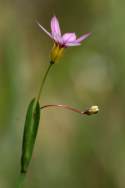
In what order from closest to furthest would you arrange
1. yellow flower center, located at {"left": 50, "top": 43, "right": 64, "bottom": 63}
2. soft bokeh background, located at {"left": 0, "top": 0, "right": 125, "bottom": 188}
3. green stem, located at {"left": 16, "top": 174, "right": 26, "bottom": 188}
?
green stem, located at {"left": 16, "top": 174, "right": 26, "bottom": 188}, yellow flower center, located at {"left": 50, "top": 43, "right": 64, "bottom": 63}, soft bokeh background, located at {"left": 0, "top": 0, "right": 125, "bottom": 188}

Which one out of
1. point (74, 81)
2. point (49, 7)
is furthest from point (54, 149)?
point (49, 7)

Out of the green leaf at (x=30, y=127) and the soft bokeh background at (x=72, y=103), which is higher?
the green leaf at (x=30, y=127)

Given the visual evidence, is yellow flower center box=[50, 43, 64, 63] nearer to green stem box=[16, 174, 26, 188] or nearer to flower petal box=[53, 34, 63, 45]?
flower petal box=[53, 34, 63, 45]

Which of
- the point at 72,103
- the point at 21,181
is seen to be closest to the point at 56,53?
the point at 21,181

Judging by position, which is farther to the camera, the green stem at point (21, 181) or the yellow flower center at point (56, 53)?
the yellow flower center at point (56, 53)

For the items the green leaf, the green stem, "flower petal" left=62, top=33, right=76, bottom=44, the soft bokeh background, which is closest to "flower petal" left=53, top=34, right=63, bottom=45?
"flower petal" left=62, top=33, right=76, bottom=44

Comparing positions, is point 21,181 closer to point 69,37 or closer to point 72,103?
point 69,37

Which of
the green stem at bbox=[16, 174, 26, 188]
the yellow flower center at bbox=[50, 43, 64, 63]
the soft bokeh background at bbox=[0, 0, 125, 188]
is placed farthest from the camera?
the soft bokeh background at bbox=[0, 0, 125, 188]

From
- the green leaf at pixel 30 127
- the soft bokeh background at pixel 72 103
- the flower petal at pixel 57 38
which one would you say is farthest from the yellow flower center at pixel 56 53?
the soft bokeh background at pixel 72 103

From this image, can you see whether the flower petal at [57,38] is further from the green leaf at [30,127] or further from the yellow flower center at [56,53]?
the green leaf at [30,127]
